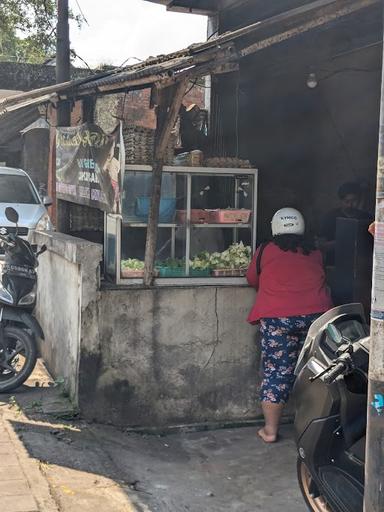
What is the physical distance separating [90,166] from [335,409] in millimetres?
3556

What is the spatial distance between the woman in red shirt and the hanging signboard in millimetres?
1292

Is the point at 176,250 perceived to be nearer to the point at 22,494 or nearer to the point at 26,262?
the point at 26,262

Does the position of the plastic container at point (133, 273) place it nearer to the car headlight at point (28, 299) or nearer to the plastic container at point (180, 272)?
the plastic container at point (180, 272)

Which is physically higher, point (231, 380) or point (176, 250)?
point (176, 250)

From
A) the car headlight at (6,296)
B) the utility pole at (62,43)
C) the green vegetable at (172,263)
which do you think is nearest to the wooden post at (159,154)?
the green vegetable at (172,263)

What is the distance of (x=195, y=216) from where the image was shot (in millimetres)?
5461

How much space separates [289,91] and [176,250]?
2813 millimetres

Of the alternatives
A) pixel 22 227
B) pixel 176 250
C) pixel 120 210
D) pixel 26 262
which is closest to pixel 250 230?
pixel 176 250

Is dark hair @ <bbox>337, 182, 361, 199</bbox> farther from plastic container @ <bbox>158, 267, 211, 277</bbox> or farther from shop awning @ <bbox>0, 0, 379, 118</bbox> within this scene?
shop awning @ <bbox>0, 0, 379, 118</bbox>

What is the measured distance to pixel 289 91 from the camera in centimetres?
732

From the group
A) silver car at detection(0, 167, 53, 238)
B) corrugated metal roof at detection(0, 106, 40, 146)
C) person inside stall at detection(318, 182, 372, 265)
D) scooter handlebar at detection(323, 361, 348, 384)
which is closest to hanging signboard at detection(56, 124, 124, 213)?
person inside stall at detection(318, 182, 372, 265)

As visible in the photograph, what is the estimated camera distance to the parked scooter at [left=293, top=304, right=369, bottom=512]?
3100 mm

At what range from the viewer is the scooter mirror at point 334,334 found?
10.5 feet

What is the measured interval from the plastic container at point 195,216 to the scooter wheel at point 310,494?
2.45m
